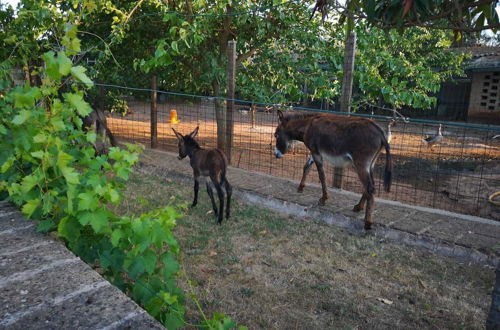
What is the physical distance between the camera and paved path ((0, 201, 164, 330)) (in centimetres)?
156

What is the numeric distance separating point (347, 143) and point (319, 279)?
2108 mm

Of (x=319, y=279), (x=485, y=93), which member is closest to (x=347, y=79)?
(x=319, y=279)

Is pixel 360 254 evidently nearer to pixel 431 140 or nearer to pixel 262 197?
pixel 262 197

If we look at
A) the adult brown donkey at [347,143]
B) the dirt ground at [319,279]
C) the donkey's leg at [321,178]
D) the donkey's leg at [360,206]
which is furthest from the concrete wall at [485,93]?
the dirt ground at [319,279]

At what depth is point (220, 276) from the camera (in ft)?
13.1

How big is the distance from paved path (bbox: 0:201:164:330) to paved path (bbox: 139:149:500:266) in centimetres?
395

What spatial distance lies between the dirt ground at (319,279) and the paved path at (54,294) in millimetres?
682

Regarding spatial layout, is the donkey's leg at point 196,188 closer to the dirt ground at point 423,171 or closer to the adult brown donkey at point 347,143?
the adult brown donkey at point 347,143

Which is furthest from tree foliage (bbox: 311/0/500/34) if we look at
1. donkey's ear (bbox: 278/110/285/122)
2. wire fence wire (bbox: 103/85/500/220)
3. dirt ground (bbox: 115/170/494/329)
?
donkey's ear (bbox: 278/110/285/122)

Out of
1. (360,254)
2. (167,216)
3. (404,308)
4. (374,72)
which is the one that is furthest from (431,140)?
(167,216)

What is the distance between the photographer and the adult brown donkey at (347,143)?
5.21 m

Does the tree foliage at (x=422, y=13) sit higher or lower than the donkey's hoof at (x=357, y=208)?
higher

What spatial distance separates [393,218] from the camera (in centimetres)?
541

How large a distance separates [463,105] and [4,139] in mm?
24041
